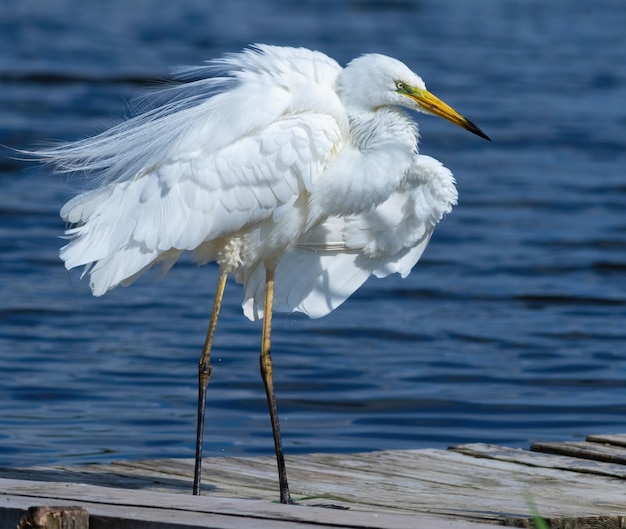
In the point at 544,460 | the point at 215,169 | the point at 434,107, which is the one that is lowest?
the point at 544,460

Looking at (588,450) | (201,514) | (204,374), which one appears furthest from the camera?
(588,450)

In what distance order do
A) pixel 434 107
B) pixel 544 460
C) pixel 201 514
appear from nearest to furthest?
1. pixel 201 514
2. pixel 434 107
3. pixel 544 460

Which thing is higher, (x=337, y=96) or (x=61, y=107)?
(x=61, y=107)

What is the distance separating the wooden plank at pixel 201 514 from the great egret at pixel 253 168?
97cm

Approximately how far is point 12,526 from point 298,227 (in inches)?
80.1

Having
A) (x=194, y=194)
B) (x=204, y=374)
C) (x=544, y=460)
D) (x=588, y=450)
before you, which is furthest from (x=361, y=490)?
(x=194, y=194)

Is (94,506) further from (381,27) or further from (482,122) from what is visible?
(381,27)

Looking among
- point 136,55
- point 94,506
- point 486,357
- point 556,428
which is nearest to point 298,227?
point 94,506

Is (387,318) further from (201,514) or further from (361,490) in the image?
(201,514)

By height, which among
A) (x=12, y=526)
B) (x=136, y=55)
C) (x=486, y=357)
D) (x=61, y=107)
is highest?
(x=136, y=55)

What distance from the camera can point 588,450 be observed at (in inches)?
237

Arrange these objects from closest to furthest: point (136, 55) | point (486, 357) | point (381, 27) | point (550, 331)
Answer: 1. point (486, 357)
2. point (550, 331)
3. point (136, 55)
4. point (381, 27)

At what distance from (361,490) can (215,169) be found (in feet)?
4.51

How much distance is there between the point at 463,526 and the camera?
3885 millimetres
